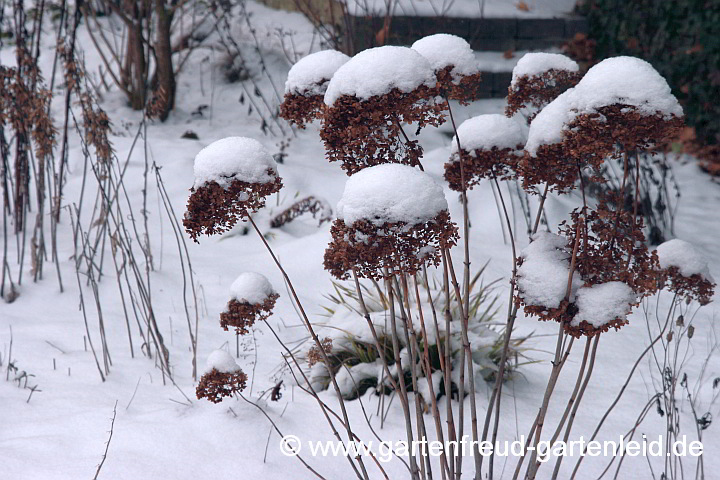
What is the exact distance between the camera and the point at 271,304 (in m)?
1.81

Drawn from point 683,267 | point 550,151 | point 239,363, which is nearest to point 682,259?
point 683,267

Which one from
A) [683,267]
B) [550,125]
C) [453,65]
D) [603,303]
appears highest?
[453,65]

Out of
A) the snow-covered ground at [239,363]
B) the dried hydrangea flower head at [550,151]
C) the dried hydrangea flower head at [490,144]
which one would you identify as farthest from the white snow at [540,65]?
the snow-covered ground at [239,363]

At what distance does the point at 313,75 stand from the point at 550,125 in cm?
49

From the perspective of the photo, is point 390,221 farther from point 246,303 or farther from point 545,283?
point 246,303

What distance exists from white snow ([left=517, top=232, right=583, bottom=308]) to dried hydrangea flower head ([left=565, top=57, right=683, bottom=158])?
0.23 m

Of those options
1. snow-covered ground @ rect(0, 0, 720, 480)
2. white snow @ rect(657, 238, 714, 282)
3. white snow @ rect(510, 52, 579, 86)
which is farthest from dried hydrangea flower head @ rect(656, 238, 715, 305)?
white snow @ rect(510, 52, 579, 86)

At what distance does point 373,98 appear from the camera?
1042mm

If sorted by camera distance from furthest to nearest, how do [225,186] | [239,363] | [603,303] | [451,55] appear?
[239,363]
[451,55]
[225,186]
[603,303]

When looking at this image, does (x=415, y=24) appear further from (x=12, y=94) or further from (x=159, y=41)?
(x=12, y=94)

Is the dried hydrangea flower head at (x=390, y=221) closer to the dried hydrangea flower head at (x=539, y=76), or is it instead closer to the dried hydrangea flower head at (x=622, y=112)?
the dried hydrangea flower head at (x=622, y=112)

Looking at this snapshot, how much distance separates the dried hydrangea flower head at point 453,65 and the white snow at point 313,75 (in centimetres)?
18

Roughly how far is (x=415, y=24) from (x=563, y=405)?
4221mm

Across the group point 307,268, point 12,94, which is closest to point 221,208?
point 307,268
